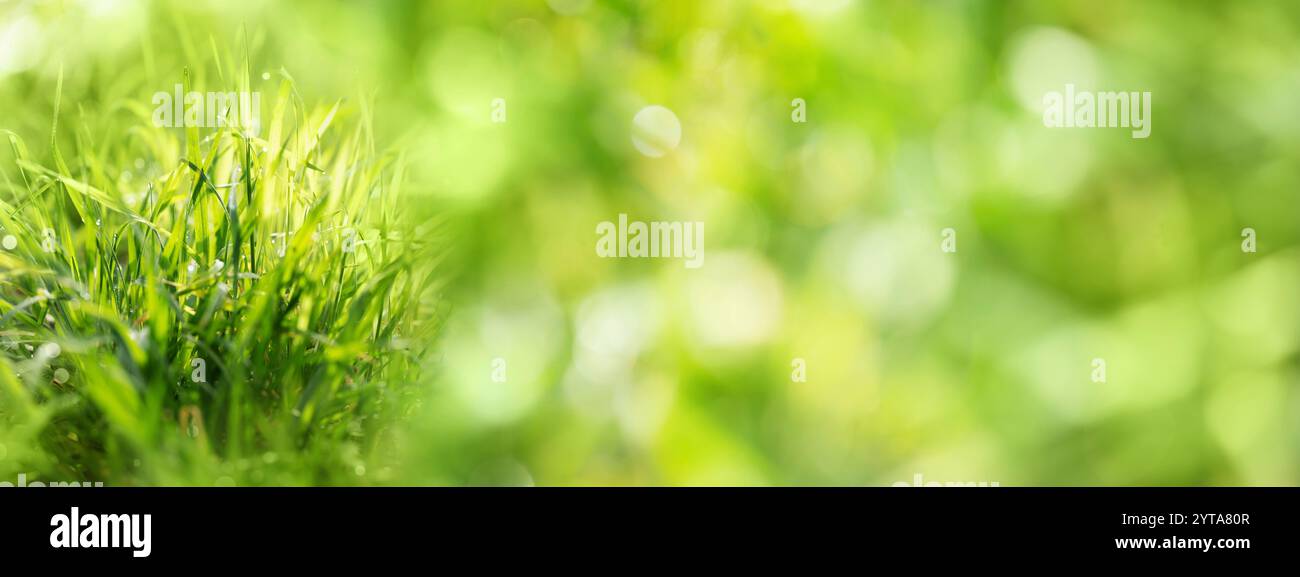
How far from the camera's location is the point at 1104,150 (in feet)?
1.91

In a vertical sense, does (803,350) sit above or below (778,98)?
below

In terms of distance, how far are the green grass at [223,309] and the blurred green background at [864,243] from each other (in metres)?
0.06

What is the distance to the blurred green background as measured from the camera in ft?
1.83

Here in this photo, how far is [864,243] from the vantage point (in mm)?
577

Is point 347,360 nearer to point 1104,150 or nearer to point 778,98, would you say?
point 778,98

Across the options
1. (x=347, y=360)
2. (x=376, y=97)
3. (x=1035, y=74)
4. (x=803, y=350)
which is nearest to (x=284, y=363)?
(x=347, y=360)

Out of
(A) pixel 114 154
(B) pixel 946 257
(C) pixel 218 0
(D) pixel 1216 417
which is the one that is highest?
(C) pixel 218 0

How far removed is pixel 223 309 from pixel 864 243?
42cm

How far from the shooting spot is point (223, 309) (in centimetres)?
61

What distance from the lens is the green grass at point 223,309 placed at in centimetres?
59

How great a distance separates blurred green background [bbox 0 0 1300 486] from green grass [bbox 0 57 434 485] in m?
0.06

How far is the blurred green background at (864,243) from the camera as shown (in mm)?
557

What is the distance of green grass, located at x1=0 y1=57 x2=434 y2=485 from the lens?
23.3 inches

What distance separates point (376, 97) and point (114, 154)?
252 millimetres
